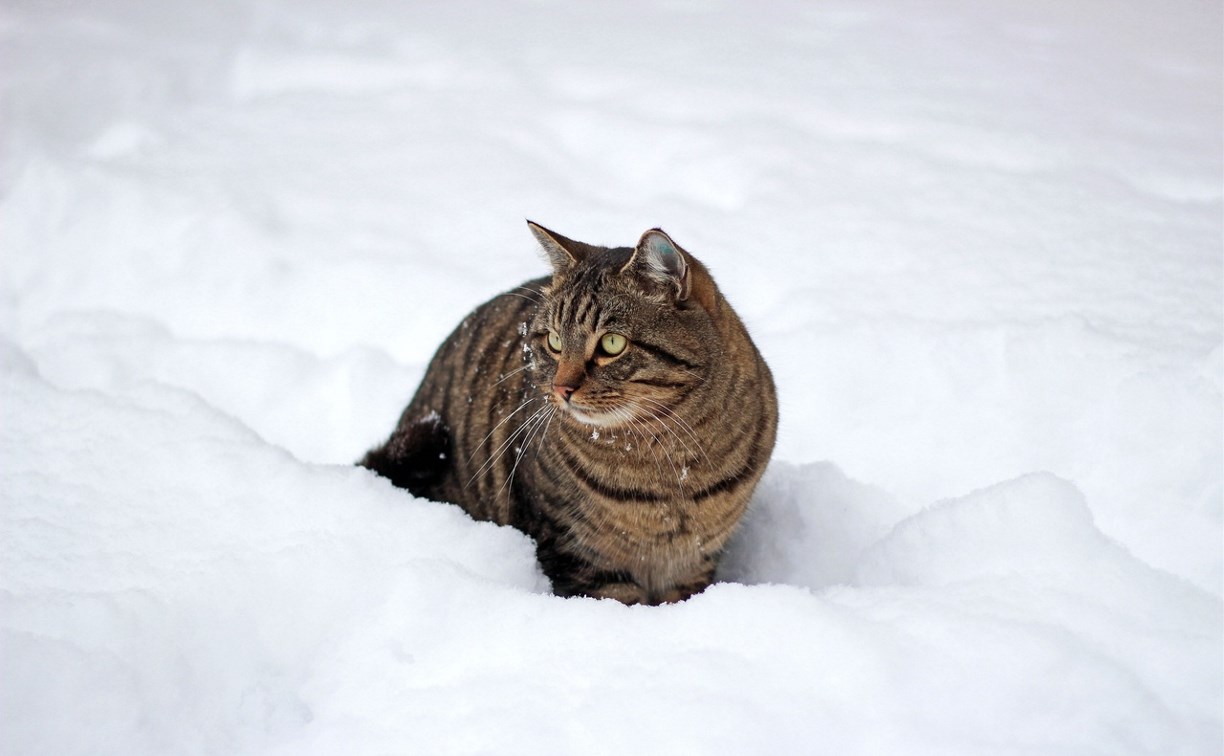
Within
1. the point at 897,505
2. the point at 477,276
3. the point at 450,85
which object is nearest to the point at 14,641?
the point at 897,505

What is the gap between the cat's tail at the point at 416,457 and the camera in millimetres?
2371

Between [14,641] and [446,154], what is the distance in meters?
3.59

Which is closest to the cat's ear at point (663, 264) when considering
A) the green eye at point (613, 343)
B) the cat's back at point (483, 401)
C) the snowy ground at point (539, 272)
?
the green eye at point (613, 343)

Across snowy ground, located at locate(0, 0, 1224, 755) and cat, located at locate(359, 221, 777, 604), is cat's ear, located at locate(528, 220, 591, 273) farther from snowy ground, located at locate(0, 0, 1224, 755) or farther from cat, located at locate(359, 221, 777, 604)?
snowy ground, located at locate(0, 0, 1224, 755)

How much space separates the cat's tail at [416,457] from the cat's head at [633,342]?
564 mm

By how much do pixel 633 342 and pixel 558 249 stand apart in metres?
0.33

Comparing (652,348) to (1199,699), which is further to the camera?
(652,348)

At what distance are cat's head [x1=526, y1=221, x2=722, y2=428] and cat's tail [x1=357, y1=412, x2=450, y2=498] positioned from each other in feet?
1.85

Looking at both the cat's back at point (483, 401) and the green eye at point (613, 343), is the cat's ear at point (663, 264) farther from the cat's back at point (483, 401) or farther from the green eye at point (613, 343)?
the cat's back at point (483, 401)

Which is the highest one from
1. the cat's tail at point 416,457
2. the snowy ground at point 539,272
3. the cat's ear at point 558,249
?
the cat's ear at point 558,249

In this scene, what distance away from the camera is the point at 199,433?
2172mm

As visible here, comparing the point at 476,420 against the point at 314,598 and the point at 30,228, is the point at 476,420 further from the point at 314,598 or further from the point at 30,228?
the point at 30,228

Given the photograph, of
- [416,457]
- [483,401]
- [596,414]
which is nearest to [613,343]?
[596,414]

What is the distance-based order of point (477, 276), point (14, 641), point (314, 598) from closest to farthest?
point (14, 641)
point (314, 598)
point (477, 276)
